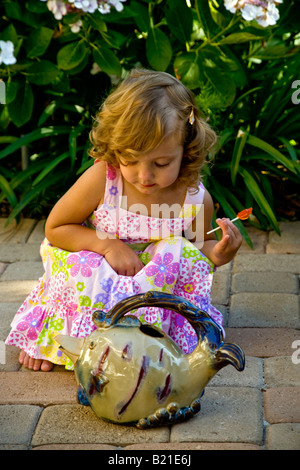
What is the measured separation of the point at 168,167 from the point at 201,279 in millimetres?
416

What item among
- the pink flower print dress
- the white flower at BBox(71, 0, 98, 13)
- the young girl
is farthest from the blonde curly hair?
the white flower at BBox(71, 0, 98, 13)

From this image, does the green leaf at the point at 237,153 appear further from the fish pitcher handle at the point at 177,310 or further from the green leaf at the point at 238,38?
the fish pitcher handle at the point at 177,310

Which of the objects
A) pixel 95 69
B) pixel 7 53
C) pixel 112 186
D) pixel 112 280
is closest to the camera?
pixel 112 280

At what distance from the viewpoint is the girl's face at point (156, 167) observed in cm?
212

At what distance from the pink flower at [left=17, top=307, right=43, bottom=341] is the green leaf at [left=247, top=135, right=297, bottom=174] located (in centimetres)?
152

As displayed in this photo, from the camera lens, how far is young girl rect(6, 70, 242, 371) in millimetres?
2154

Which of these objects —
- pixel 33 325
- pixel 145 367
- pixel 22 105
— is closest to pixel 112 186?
pixel 33 325

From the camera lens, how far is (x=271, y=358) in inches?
91.0

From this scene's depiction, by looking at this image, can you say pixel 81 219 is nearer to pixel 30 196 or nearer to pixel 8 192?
pixel 30 196

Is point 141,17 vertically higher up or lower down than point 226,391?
higher up

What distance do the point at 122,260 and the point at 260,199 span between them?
1.29m

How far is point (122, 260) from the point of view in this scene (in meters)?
2.29

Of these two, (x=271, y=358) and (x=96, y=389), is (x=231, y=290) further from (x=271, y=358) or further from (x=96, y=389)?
(x=96, y=389)

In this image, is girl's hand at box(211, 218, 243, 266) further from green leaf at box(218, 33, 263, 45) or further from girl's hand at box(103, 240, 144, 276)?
green leaf at box(218, 33, 263, 45)
